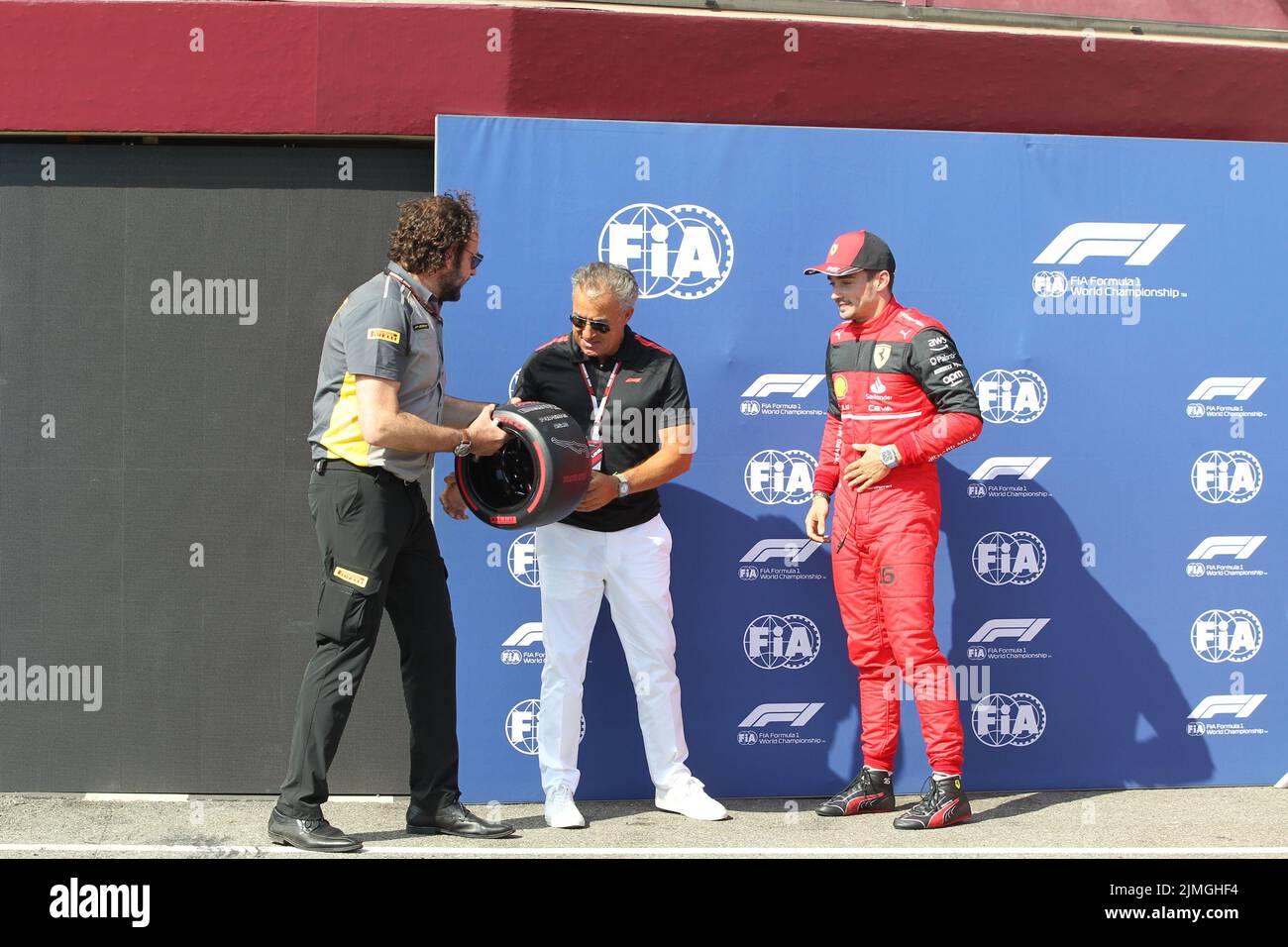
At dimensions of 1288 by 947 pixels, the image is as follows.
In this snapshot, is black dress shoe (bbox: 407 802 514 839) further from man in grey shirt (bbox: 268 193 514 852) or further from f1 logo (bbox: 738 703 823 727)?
f1 logo (bbox: 738 703 823 727)

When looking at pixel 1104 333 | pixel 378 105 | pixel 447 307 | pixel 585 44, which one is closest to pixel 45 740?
pixel 447 307

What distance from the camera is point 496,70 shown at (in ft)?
16.6

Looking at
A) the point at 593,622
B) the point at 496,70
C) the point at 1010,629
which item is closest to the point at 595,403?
the point at 593,622

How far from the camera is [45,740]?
509cm

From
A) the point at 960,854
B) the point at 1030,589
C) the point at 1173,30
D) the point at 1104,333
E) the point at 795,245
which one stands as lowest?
the point at 960,854

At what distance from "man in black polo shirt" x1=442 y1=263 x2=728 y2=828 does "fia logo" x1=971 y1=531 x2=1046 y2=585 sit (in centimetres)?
136

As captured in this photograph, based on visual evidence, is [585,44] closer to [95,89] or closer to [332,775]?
[95,89]

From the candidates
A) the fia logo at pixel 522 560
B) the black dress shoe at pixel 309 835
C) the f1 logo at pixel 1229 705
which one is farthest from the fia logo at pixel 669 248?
the f1 logo at pixel 1229 705

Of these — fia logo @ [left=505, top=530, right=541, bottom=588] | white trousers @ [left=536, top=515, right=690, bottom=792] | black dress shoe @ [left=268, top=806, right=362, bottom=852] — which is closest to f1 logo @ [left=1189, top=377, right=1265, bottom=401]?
white trousers @ [left=536, top=515, right=690, bottom=792]

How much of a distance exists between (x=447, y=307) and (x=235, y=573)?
1381 mm

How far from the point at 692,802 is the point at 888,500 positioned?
1344mm

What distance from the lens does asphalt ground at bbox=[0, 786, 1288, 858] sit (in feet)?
13.9

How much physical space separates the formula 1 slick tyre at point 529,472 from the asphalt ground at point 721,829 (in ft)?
Answer: 3.71

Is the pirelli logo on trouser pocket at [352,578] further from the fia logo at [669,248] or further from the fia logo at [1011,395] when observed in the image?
the fia logo at [1011,395]
